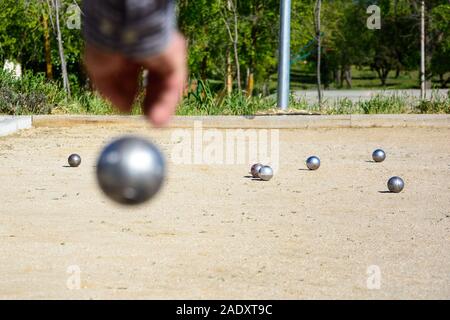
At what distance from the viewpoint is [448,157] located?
14445mm

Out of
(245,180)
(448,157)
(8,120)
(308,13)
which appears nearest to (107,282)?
(245,180)

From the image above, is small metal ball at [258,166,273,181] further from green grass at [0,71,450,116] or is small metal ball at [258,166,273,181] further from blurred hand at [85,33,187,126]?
blurred hand at [85,33,187,126]

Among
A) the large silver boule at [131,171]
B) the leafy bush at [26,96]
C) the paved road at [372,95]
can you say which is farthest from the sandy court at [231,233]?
the paved road at [372,95]

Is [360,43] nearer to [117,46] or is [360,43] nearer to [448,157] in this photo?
[448,157]

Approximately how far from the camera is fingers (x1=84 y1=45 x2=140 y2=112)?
4.97 ft

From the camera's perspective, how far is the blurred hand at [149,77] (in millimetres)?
1520

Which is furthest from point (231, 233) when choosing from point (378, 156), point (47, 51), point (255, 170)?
point (47, 51)

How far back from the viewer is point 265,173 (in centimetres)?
1157

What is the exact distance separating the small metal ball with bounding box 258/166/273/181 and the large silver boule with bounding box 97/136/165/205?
9449mm

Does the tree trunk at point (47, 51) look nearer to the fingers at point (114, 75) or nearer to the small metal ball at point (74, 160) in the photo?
the small metal ball at point (74, 160)

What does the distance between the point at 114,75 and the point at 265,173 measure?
1004 centimetres

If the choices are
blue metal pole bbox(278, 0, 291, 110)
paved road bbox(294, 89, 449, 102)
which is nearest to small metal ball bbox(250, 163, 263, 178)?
blue metal pole bbox(278, 0, 291, 110)
